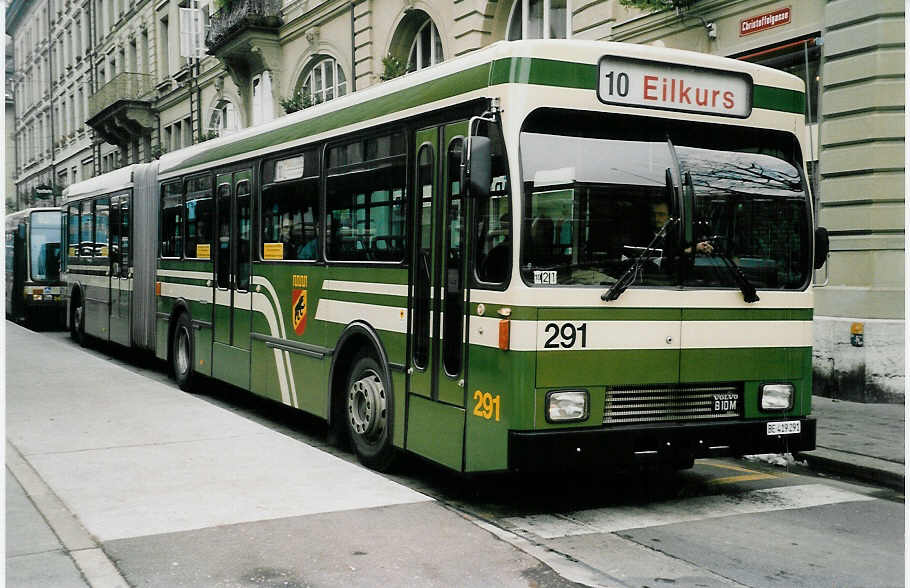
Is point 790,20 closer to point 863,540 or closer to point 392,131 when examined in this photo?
point 392,131

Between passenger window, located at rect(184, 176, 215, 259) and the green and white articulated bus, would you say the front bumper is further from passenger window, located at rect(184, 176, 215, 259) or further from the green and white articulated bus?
passenger window, located at rect(184, 176, 215, 259)

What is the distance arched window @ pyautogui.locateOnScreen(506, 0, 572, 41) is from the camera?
57.3 ft

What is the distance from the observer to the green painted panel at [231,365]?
10547mm

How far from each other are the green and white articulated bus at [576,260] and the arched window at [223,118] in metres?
24.1

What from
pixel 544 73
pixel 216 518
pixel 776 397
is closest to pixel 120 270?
pixel 216 518

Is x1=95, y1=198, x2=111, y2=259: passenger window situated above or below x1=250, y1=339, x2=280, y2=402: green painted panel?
above

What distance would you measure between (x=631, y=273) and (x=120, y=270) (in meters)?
11.0

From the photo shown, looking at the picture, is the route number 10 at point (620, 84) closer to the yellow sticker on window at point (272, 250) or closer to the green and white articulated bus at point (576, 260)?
the green and white articulated bus at point (576, 260)

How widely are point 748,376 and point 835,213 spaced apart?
6.31m

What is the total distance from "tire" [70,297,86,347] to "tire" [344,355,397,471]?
1170cm

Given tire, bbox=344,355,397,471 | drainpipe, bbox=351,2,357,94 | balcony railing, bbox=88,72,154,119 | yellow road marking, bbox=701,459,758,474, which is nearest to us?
tire, bbox=344,355,397,471

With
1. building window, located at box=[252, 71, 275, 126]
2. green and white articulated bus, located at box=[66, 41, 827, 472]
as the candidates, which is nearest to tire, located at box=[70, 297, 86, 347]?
building window, located at box=[252, 71, 275, 126]

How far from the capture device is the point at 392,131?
7547mm

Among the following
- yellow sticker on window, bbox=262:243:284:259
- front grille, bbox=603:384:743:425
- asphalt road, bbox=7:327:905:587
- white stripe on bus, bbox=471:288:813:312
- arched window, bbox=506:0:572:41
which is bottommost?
asphalt road, bbox=7:327:905:587
